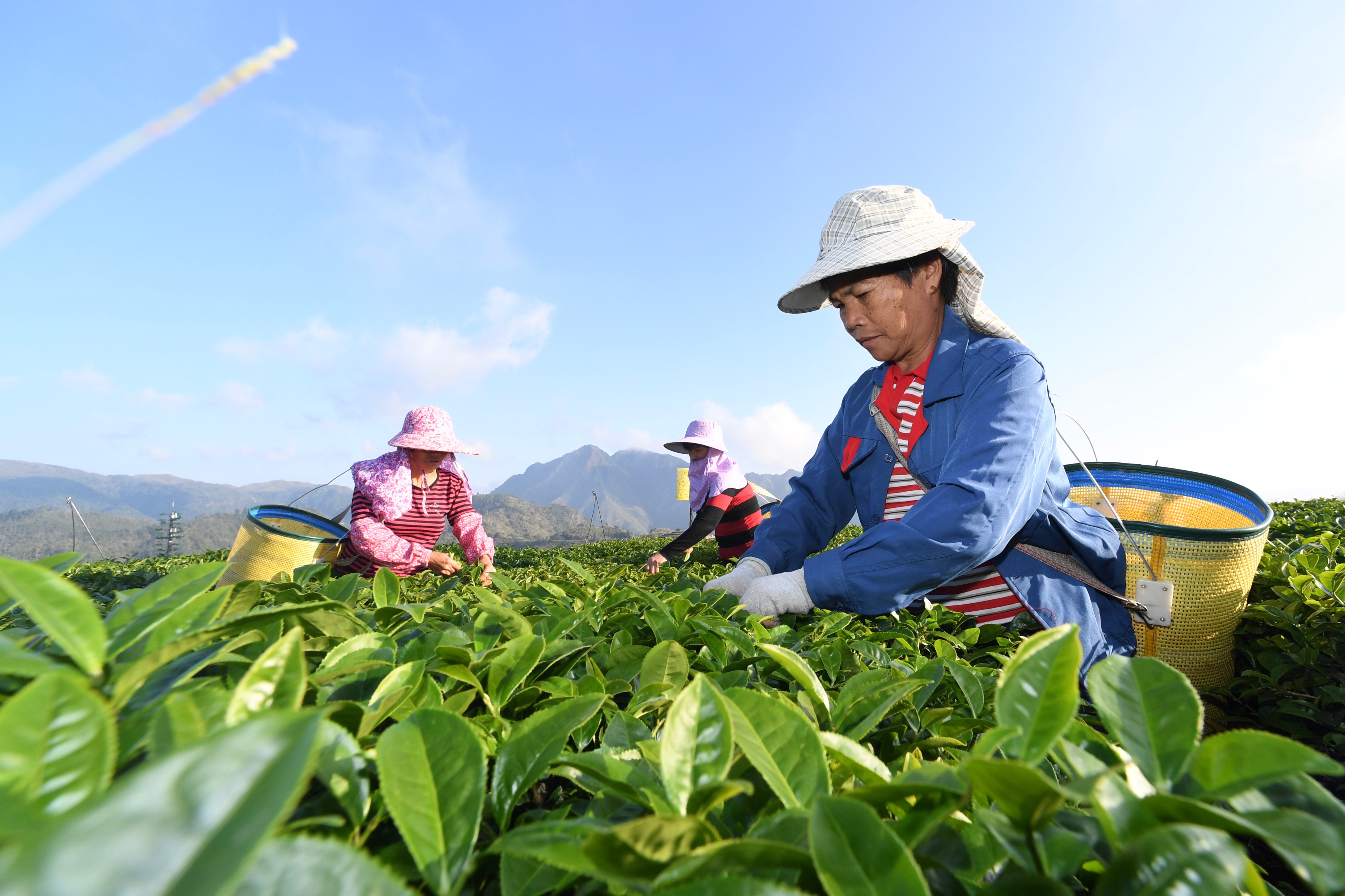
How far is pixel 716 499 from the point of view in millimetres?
7531

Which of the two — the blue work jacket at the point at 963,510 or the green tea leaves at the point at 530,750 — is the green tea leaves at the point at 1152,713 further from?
the blue work jacket at the point at 963,510

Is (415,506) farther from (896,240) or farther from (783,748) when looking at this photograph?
(783,748)

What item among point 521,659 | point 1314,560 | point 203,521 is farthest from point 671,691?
point 203,521

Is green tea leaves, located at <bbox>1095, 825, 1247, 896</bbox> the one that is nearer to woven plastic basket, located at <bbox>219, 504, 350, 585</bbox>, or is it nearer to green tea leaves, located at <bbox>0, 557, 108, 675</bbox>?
green tea leaves, located at <bbox>0, 557, 108, 675</bbox>

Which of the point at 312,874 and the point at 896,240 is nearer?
the point at 312,874

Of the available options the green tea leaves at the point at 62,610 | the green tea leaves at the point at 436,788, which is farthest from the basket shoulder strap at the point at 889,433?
the green tea leaves at the point at 62,610

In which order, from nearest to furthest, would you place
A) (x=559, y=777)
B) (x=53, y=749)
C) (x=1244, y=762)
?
(x=53, y=749) → (x=1244, y=762) → (x=559, y=777)

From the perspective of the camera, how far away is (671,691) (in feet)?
2.76

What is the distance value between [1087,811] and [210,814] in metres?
0.69

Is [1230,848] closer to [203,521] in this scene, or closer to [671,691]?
[671,691]

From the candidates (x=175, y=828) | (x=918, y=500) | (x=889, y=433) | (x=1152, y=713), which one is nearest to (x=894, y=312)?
(x=889, y=433)

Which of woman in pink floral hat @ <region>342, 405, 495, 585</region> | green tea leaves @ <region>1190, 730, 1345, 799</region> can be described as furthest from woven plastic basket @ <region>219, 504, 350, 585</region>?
green tea leaves @ <region>1190, 730, 1345, 799</region>

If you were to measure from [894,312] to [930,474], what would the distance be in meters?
0.71

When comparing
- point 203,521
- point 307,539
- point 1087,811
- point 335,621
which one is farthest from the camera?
point 203,521
